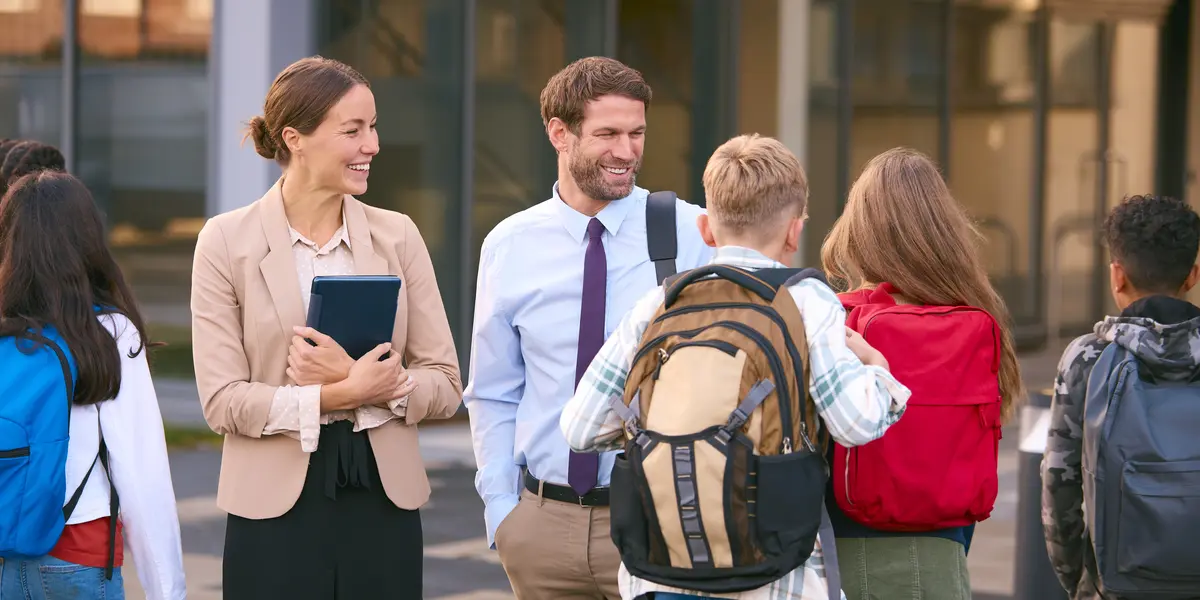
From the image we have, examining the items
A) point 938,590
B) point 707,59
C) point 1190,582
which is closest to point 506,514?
point 938,590

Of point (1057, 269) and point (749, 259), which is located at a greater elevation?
point (749, 259)

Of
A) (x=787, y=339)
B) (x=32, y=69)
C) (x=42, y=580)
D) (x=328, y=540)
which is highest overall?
(x=32, y=69)

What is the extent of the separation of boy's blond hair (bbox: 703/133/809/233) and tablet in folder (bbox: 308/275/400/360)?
2.75ft

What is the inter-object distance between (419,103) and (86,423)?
28.4 feet

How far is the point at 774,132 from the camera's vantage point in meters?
15.9

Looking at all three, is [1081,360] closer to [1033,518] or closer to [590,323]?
[590,323]

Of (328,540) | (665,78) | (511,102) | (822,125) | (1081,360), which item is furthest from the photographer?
(822,125)

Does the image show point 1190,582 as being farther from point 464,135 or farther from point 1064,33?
point 1064,33

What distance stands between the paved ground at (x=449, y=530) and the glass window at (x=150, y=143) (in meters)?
1.23

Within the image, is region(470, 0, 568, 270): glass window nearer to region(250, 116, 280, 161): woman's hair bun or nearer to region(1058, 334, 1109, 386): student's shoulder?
region(250, 116, 280, 161): woman's hair bun

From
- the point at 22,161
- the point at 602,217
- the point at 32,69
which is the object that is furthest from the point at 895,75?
the point at 602,217

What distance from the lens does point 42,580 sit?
3.93 m

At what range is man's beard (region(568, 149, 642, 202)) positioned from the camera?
413cm

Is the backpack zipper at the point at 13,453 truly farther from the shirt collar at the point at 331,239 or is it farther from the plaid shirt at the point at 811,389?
the plaid shirt at the point at 811,389
